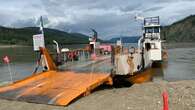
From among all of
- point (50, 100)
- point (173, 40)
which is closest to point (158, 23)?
point (50, 100)

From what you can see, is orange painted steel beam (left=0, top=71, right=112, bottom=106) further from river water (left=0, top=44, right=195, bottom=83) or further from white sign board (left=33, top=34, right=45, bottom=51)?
white sign board (left=33, top=34, right=45, bottom=51)

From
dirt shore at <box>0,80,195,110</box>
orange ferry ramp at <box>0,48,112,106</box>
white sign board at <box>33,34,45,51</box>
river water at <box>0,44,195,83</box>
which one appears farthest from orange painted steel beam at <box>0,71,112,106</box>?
white sign board at <box>33,34,45,51</box>

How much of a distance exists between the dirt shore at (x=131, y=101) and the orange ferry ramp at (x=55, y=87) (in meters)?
0.33

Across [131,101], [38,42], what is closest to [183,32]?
[38,42]

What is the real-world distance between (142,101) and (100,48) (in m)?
13.6

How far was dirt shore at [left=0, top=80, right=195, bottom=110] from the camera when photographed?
11404mm

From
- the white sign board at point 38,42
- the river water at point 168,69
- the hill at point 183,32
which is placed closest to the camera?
the white sign board at point 38,42

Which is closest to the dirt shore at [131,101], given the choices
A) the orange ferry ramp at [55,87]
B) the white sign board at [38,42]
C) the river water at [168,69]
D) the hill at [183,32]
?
the orange ferry ramp at [55,87]

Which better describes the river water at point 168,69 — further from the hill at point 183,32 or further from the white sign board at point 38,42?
the hill at point 183,32

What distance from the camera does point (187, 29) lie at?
185m

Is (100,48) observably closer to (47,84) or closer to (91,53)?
(91,53)

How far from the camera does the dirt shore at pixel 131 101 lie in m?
11.4

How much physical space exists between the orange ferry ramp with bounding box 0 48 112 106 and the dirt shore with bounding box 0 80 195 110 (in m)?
0.33

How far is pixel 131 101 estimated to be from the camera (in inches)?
477
